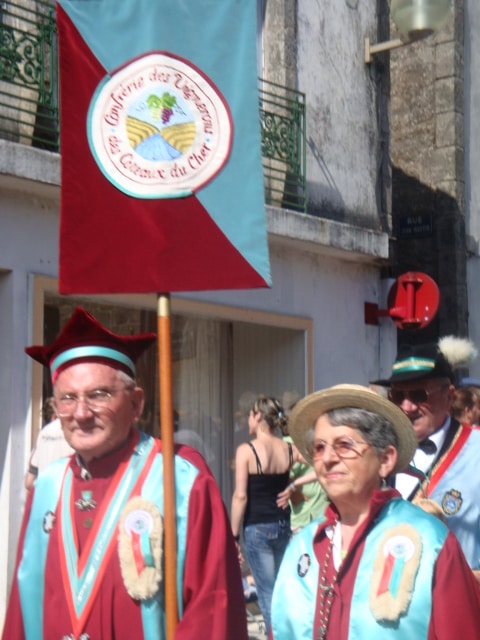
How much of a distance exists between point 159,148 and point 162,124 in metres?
0.09

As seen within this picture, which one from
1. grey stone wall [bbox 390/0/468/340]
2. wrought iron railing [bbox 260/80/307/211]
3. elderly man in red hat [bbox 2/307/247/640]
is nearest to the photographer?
elderly man in red hat [bbox 2/307/247/640]

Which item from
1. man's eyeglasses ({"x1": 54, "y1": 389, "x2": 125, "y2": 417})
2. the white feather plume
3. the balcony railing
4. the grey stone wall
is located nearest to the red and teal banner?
man's eyeglasses ({"x1": 54, "y1": 389, "x2": 125, "y2": 417})

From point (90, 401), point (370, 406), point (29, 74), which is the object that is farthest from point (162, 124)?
point (29, 74)

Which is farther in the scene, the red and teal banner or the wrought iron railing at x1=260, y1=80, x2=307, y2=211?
the wrought iron railing at x1=260, y1=80, x2=307, y2=211

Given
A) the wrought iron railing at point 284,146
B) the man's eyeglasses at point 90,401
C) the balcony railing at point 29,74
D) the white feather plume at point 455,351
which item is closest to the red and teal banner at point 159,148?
the man's eyeglasses at point 90,401

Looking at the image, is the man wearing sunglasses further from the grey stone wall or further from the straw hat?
the grey stone wall

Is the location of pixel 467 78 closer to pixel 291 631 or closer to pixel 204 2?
pixel 204 2

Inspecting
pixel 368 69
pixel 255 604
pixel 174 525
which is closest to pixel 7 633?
pixel 174 525

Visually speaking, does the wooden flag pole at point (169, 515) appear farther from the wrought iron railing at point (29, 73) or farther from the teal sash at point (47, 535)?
the wrought iron railing at point (29, 73)

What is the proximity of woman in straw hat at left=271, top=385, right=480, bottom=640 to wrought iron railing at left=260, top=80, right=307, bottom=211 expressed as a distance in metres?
7.04

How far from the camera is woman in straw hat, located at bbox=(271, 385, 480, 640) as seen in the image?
11.6 feet

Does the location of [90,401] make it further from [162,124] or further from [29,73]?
[29,73]

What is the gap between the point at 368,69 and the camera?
40.4ft

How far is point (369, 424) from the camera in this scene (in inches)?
151
